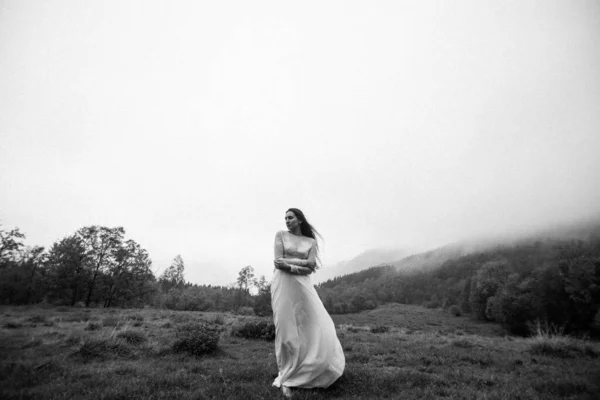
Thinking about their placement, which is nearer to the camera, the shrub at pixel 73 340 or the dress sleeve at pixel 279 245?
the dress sleeve at pixel 279 245

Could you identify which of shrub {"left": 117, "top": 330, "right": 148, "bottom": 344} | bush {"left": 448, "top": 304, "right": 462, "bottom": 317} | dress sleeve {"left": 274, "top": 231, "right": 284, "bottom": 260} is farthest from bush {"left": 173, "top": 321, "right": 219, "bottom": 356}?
bush {"left": 448, "top": 304, "right": 462, "bottom": 317}

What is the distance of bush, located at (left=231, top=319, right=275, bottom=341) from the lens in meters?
14.6

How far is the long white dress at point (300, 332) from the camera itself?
4.95m

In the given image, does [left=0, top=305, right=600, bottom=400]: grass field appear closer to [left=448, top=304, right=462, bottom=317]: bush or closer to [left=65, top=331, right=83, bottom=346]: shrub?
[left=65, top=331, right=83, bottom=346]: shrub

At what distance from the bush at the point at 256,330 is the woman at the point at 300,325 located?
10.1m

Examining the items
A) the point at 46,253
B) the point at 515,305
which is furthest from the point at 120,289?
the point at 515,305

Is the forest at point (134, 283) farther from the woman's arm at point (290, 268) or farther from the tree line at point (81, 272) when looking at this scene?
the woman's arm at point (290, 268)

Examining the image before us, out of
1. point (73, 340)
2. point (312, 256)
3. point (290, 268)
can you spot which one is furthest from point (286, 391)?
point (73, 340)

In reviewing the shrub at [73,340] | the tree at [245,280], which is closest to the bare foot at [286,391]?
the shrub at [73,340]

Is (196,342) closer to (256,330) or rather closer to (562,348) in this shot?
(256,330)

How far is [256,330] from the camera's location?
49.4ft

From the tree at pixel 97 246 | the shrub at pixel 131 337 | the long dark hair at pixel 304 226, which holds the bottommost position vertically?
the shrub at pixel 131 337

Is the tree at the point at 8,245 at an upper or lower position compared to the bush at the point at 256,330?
upper

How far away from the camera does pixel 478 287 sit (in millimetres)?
79188
